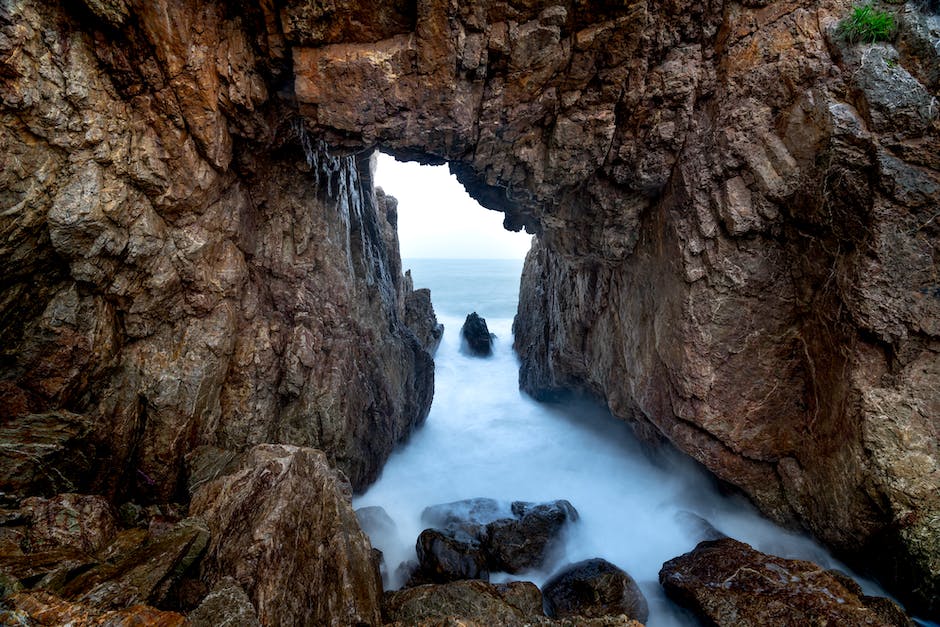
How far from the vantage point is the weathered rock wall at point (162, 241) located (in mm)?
5445

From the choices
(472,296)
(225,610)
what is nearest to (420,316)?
(225,610)

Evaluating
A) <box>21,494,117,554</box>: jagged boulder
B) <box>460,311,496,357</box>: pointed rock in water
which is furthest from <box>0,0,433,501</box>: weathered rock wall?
<box>460,311,496,357</box>: pointed rock in water

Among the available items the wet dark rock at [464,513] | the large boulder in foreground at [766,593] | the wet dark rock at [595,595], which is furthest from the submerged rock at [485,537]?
the large boulder in foreground at [766,593]

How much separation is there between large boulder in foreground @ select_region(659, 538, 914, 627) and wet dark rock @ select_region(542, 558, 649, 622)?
864 millimetres

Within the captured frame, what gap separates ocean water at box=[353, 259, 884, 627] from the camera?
9.11 metres

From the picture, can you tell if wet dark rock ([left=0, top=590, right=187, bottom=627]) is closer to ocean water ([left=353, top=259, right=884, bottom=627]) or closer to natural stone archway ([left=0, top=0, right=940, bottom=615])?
natural stone archway ([left=0, top=0, right=940, bottom=615])

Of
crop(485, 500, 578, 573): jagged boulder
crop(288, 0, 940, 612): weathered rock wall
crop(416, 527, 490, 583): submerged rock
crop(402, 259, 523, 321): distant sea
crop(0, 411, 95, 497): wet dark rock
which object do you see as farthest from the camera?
crop(402, 259, 523, 321): distant sea

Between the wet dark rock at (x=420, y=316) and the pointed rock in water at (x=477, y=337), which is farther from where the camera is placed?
the pointed rock in water at (x=477, y=337)

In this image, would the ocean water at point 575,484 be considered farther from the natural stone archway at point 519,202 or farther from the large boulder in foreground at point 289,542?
the large boulder in foreground at point 289,542

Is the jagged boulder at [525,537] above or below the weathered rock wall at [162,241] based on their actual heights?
below

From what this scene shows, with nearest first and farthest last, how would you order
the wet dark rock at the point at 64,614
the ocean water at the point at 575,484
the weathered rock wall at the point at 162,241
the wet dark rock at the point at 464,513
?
1. the wet dark rock at the point at 64,614
2. the weathered rock wall at the point at 162,241
3. the ocean water at the point at 575,484
4. the wet dark rock at the point at 464,513

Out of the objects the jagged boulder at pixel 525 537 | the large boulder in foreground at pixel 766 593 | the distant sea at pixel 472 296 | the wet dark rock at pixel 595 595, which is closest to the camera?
the large boulder in foreground at pixel 766 593

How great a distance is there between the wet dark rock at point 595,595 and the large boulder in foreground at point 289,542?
12.1 ft

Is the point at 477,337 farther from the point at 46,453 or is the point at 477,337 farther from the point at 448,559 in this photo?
the point at 46,453
